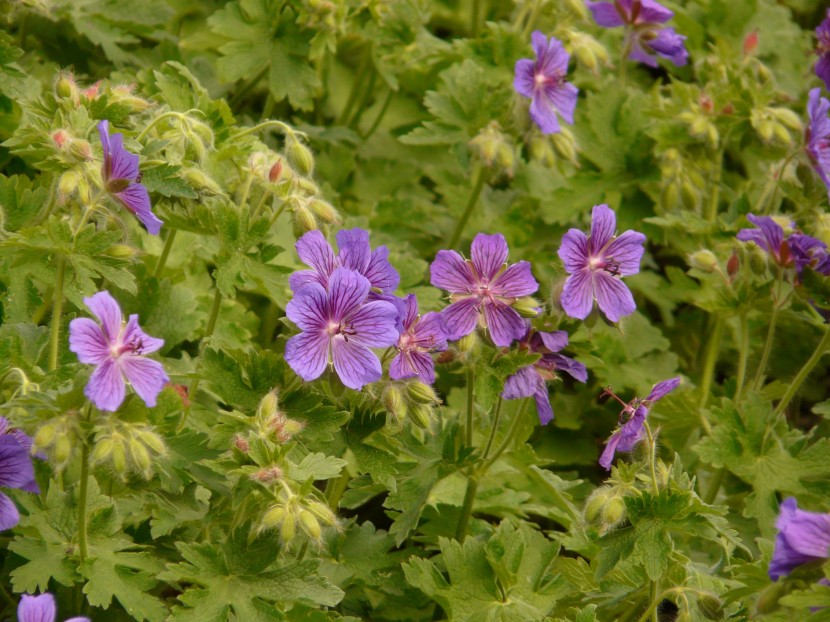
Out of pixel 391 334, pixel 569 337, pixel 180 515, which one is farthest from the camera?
pixel 569 337

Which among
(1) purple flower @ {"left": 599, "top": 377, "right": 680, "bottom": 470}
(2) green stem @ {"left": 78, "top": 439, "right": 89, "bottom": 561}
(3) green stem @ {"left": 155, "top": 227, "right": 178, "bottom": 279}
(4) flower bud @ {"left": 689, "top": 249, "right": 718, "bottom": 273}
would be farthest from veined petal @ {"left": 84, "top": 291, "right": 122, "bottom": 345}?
(4) flower bud @ {"left": 689, "top": 249, "right": 718, "bottom": 273}

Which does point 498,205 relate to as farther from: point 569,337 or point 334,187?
point 569,337

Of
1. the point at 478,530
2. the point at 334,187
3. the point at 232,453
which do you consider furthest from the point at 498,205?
the point at 232,453

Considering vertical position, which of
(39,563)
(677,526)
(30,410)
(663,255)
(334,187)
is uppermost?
(30,410)

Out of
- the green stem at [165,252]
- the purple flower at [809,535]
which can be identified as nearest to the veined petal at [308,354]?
the green stem at [165,252]

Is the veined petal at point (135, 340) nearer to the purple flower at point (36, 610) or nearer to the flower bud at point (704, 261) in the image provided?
the purple flower at point (36, 610)

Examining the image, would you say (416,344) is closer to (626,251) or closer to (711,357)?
(626,251)

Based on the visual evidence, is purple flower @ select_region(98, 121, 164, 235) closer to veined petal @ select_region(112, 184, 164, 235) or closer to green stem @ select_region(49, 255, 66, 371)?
veined petal @ select_region(112, 184, 164, 235)
